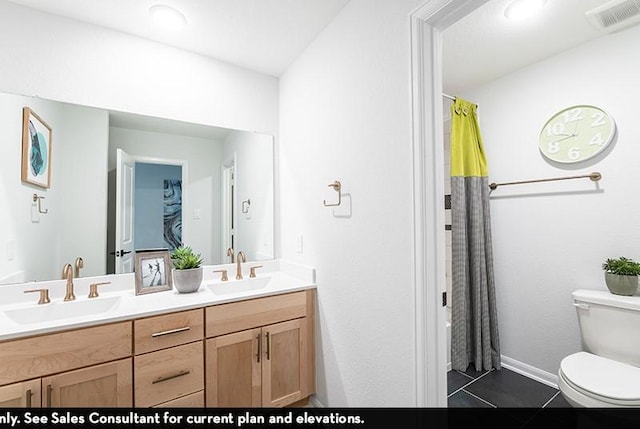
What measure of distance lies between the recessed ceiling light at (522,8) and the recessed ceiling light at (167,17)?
1.85 metres

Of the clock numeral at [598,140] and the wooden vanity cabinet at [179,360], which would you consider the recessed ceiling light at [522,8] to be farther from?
the wooden vanity cabinet at [179,360]

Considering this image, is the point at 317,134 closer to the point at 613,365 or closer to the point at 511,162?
the point at 511,162

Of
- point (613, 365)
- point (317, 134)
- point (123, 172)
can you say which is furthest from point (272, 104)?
point (613, 365)

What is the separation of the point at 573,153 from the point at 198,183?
2662 mm

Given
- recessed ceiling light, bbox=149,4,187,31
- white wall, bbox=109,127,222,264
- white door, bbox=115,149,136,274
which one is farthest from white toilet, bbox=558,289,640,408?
recessed ceiling light, bbox=149,4,187,31

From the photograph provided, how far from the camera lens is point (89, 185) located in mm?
1659

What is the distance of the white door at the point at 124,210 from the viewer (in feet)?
5.71

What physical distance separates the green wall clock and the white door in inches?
116

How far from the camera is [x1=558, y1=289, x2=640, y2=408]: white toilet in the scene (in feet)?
4.37
